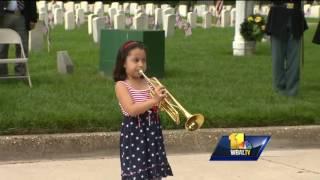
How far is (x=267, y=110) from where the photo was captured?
8352mm

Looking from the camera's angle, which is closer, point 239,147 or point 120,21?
point 239,147

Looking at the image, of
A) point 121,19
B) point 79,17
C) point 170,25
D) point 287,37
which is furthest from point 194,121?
point 79,17

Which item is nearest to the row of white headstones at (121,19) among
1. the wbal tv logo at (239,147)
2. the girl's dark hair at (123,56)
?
the wbal tv logo at (239,147)

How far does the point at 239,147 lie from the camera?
6277mm

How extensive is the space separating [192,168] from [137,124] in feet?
7.00

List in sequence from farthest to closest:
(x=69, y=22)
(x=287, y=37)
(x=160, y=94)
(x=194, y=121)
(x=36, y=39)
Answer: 1. (x=69, y=22)
2. (x=36, y=39)
3. (x=287, y=37)
4. (x=194, y=121)
5. (x=160, y=94)

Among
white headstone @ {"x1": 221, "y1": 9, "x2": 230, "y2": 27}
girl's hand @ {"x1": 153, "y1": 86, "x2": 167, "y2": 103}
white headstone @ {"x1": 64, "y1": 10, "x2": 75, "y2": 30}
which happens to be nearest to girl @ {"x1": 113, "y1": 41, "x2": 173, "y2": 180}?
girl's hand @ {"x1": 153, "y1": 86, "x2": 167, "y2": 103}

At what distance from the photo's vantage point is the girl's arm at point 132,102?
450 cm

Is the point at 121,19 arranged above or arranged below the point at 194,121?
below

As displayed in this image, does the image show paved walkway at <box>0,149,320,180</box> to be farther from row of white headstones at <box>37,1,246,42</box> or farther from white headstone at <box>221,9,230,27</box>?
white headstone at <box>221,9,230,27</box>

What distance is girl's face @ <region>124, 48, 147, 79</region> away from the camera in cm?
469

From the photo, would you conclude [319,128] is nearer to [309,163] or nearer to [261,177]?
[309,163]

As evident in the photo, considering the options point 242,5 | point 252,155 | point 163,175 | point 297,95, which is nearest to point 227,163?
point 252,155

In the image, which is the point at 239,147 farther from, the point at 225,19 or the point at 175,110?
the point at 225,19
